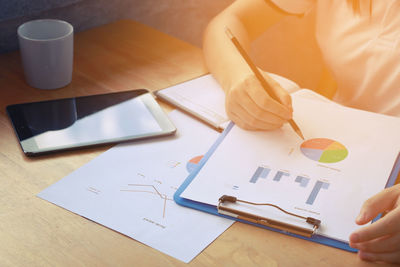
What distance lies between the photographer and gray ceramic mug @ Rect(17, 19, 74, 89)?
881 millimetres

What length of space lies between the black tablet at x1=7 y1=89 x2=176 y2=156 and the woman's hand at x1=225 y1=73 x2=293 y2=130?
0.38ft

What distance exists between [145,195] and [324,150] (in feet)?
0.97

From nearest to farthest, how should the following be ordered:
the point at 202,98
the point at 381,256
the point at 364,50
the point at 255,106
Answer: the point at 381,256
the point at 255,106
the point at 202,98
the point at 364,50

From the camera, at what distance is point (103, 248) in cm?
60

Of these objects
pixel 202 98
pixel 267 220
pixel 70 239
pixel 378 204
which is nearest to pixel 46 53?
pixel 202 98

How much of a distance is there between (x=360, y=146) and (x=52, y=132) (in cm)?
50

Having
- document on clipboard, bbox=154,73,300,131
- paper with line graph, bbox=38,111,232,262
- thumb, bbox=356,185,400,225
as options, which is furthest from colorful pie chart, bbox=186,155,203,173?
thumb, bbox=356,185,400,225

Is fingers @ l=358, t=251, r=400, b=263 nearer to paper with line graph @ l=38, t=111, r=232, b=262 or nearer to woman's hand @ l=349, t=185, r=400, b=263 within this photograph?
woman's hand @ l=349, t=185, r=400, b=263

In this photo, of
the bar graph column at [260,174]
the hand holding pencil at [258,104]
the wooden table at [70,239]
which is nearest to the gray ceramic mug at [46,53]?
the wooden table at [70,239]

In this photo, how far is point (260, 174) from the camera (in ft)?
2.36

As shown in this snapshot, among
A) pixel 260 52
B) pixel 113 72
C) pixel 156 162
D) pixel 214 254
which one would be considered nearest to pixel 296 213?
pixel 214 254

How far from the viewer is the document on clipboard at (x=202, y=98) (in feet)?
2.86

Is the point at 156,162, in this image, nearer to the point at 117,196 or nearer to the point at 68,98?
the point at 117,196

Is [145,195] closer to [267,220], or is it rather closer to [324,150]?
[267,220]
